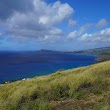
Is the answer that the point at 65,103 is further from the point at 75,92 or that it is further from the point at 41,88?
the point at 41,88

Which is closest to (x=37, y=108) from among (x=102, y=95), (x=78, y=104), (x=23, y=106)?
(x=23, y=106)

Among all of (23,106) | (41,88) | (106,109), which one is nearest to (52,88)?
(41,88)

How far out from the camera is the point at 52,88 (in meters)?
15.2

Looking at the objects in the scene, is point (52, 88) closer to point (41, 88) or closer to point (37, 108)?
point (41, 88)

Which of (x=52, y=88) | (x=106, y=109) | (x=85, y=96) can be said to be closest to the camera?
(x=106, y=109)

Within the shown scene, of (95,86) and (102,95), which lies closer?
(102,95)

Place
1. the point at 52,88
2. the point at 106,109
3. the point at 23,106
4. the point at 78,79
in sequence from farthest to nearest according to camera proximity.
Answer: the point at 78,79, the point at 52,88, the point at 23,106, the point at 106,109

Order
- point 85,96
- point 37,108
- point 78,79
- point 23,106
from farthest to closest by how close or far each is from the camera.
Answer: point 78,79
point 85,96
point 23,106
point 37,108

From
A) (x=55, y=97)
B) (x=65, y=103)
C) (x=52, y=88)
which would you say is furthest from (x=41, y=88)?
(x=65, y=103)

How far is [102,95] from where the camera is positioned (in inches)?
541

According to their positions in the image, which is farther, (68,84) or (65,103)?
(68,84)

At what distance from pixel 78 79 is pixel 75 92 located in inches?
99.6

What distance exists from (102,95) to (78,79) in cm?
343

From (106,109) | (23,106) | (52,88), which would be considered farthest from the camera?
(52,88)
